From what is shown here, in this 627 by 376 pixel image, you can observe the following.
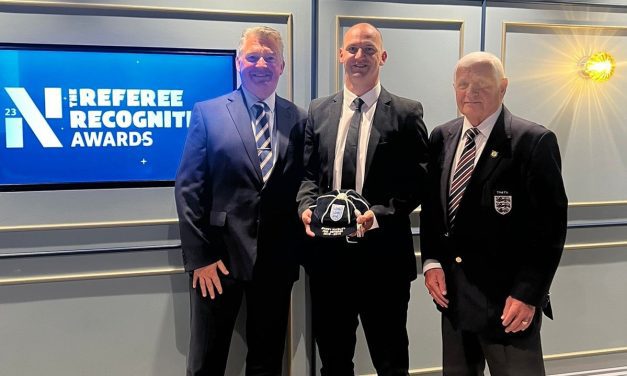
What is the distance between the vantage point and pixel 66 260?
2348mm

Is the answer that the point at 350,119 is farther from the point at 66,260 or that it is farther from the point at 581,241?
the point at 581,241

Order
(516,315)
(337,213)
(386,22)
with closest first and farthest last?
(516,315)
(337,213)
(386,22)

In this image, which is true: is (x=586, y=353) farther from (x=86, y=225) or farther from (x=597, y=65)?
(x=86, y=225)

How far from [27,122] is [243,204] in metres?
1.02

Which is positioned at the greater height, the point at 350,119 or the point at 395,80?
the point at 395,80

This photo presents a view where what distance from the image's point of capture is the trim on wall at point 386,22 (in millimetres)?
2482

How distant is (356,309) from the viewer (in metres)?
2.12

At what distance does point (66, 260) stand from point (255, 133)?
106 centimetres

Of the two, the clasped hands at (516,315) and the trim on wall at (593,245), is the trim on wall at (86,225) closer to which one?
the clasped hands at (516,315)

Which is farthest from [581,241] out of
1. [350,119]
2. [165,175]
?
[165,175]

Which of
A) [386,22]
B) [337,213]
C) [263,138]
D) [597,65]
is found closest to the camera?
[337,213]

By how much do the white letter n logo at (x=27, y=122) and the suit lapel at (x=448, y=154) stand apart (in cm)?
166

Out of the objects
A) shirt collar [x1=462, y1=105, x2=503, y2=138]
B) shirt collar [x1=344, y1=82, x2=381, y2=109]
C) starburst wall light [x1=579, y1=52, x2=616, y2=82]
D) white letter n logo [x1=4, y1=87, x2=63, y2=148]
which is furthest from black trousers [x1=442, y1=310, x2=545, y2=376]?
white letter n logo [x1=4, y1=87, x2=63, y2=148]

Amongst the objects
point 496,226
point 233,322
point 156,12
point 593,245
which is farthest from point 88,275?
point 593,245
